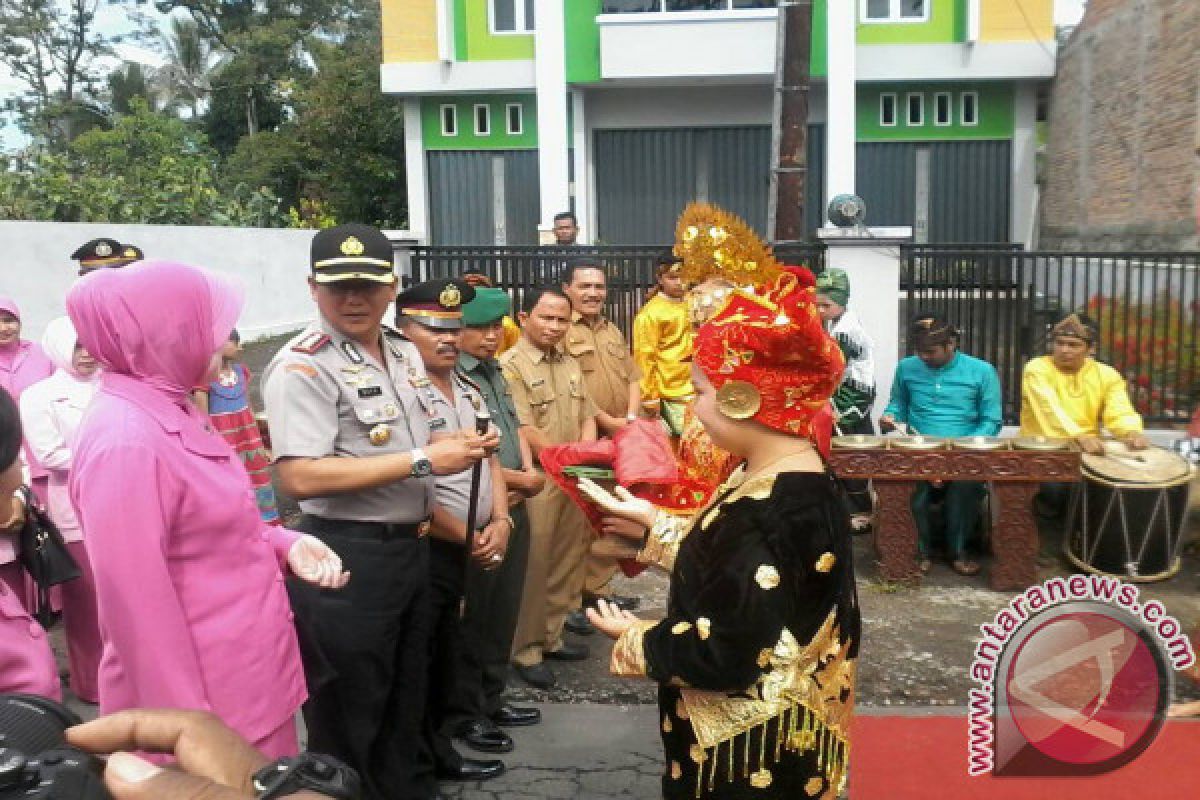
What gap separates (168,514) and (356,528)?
3.13 feet

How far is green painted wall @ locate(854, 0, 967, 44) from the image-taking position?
17.3 meters

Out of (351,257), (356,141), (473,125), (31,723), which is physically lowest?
(31,723)

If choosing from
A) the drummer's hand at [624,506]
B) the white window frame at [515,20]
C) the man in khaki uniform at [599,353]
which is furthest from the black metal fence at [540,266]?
the white window frame at [515,20]

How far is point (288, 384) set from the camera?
2922 mm

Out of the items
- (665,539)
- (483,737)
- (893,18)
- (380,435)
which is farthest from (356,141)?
(665,539)

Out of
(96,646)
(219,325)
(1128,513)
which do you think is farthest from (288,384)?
(1128,513)

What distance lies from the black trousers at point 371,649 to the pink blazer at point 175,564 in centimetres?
54

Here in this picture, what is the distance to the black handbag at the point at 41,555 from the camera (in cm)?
276

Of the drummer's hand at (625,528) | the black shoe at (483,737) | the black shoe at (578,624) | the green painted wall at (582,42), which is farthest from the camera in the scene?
the green painted wall at (582,42)

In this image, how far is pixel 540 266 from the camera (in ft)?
29.4

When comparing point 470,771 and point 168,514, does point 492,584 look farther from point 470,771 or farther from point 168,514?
point 168,514

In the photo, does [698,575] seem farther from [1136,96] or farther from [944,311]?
[1136,96]

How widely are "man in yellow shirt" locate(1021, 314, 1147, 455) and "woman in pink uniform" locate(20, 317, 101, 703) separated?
504 cm

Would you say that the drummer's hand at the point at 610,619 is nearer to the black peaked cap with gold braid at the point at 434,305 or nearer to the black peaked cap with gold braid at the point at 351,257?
the black peaked cap with gold braid at the point at 351,257
